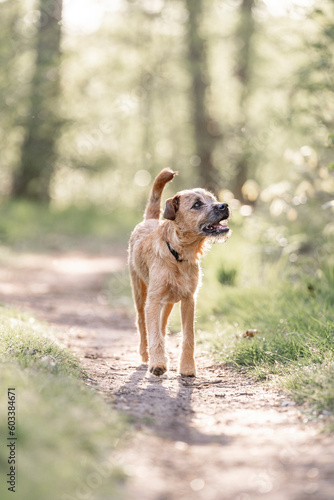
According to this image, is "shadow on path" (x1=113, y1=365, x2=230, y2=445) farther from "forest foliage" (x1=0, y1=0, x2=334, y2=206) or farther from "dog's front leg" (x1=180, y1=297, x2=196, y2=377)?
"forest foliage" (x1=0, y1=0, x2=334, y2=206)

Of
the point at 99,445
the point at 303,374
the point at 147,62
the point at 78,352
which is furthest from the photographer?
the point at 147,62

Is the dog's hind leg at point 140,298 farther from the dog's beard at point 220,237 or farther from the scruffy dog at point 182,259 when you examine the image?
the dog's beard at point 220,237

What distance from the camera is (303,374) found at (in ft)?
13.9

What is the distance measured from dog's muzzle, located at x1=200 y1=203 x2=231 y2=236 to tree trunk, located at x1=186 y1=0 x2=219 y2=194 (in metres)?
13.1

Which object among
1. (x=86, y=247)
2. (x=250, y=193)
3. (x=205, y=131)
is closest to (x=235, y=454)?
(x=250, y=193)

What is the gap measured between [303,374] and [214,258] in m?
4.67

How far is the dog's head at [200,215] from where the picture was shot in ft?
16.0

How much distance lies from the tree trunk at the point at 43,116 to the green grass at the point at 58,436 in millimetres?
14154

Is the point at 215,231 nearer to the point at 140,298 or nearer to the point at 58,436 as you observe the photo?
the point at 140,298

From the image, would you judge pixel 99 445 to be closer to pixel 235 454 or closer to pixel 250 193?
pixel 235 454

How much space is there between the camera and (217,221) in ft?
16.1

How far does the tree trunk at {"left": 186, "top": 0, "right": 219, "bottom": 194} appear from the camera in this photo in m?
17.7

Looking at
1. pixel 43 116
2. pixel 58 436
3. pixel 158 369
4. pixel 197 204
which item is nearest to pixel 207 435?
pixel 58 436

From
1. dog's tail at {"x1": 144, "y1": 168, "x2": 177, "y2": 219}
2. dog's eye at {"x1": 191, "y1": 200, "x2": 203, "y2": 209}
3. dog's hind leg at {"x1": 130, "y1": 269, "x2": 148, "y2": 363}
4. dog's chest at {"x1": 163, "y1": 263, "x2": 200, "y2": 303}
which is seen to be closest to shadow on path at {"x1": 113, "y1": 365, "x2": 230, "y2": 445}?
dog's chest at {"x1": 163, "y1": 263, "x2": 200, "y2": 303}
